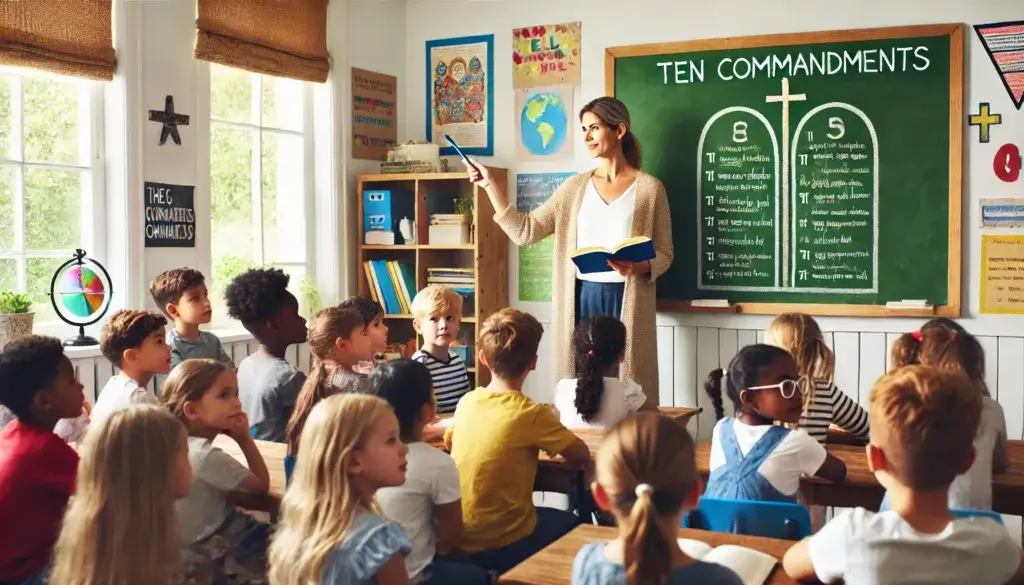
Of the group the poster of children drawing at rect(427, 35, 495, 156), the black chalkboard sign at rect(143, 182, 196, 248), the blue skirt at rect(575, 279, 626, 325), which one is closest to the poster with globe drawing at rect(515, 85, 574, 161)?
the poster of children drawing at rect(427, 35, 495, 156)

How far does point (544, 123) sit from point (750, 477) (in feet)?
10.8

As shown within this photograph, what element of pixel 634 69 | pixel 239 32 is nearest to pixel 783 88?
pixel 634 69

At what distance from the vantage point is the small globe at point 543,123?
214 inches

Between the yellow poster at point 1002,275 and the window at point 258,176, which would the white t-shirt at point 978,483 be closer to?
the yellow poster at point 1002,275

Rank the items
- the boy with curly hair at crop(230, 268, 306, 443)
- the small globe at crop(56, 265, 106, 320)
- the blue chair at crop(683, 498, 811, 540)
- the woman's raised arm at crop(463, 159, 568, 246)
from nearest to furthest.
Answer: the blue chair at crop(683, 498, 811, 540)
the boy with curly hair at crop(230, 268, 306, 443)
the small globe at crop(56, 265, 106, 320)
the woman's raised arm at crop(463, 159, 568, 246)

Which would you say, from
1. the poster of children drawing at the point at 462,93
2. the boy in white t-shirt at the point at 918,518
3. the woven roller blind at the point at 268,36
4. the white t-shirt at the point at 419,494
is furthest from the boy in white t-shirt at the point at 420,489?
the poster of children drawing at the point at 462,93

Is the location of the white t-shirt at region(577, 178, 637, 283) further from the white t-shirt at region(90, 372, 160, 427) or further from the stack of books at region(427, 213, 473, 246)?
the white t-shirt at region(90, 372, 160, 427)

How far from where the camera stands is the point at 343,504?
1.92 metres

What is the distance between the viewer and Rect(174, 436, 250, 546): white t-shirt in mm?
2463

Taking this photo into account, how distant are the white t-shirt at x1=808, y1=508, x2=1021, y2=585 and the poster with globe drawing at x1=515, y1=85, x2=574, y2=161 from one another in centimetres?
385

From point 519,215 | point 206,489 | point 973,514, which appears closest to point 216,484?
point 206,489

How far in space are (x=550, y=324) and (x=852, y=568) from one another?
3.83 m

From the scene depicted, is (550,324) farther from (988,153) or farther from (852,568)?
(852,568)

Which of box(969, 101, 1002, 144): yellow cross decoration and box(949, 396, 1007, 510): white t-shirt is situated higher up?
box(969, 101, 1002, 144): yellow cross decoration
